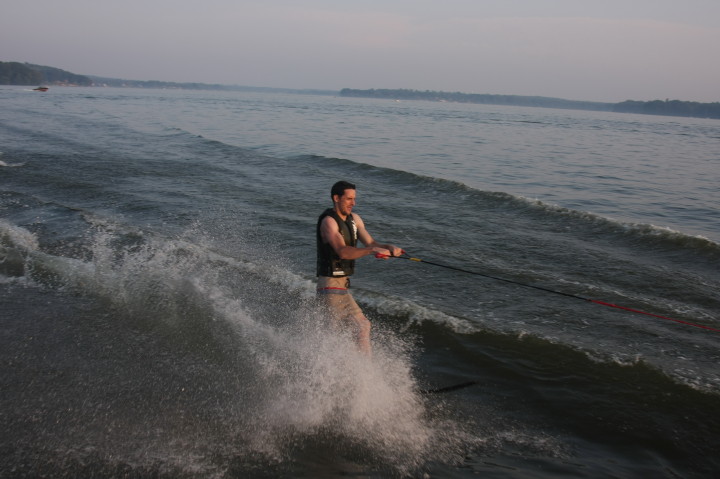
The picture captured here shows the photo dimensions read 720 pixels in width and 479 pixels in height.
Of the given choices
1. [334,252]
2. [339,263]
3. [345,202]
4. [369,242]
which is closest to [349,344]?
[339,263]

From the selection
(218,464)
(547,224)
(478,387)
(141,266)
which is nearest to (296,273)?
(141,266)

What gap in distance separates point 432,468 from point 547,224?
926 cm

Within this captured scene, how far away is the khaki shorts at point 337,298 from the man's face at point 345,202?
691 millimetres

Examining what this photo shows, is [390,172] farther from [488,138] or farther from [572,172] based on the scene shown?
[488,138]

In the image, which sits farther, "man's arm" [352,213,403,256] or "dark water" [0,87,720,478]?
"man's arm" [352,213,403,256]

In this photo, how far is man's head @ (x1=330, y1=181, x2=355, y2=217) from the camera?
208 inches

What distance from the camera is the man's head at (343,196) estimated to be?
17.3 ft

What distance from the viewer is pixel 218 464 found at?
167 inches

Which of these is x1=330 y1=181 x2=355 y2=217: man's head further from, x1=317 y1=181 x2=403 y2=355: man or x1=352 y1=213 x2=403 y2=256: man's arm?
x1=352 y1=213 x2=403 y2=256: man's arm

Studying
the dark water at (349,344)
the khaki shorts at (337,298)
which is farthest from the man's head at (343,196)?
the dark water at (349,344)

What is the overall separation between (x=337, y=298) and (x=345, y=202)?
3.23 ft

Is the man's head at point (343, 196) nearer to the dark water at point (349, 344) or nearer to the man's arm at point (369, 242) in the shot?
the man's arm at point (369, 242)

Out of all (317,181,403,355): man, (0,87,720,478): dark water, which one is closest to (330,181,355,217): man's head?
(317,181,403,355): man

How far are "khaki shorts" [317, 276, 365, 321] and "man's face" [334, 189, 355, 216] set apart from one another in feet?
2.27
